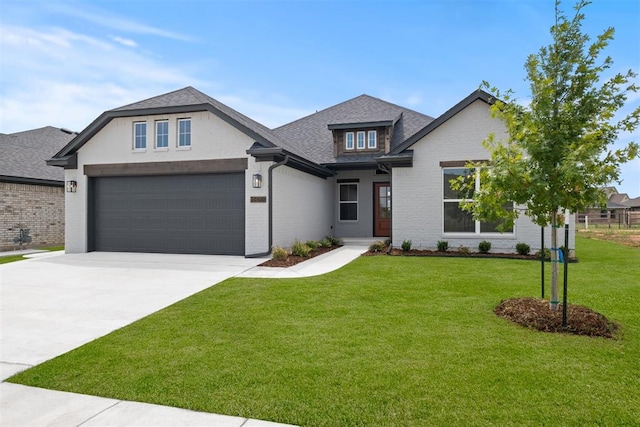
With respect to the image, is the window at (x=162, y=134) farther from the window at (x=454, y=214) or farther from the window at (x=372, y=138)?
the window at (x=454, y=214)

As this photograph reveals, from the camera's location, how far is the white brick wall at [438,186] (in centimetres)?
1168

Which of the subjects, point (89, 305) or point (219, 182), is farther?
point (219, 182)

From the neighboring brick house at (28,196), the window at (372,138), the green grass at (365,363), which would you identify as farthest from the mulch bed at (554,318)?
the neighboring brick house at (28,196)

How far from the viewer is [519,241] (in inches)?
462

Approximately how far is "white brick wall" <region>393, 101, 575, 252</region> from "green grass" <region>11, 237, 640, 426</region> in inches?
205

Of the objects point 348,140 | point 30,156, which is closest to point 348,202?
point 348,140

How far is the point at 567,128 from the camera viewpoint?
498 centimetres

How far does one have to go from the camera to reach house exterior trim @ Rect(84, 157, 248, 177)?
477 inches

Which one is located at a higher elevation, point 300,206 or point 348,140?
point 348,140

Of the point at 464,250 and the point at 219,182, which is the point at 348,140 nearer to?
the point at 219,182

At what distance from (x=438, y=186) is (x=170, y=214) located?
8945 millimetres

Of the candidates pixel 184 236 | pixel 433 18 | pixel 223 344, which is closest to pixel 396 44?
pixel 433 18

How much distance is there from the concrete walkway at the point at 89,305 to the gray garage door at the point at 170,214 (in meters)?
0.69

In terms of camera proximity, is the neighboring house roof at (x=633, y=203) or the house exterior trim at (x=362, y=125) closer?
the house exterior trim at (x=362, y=125)
